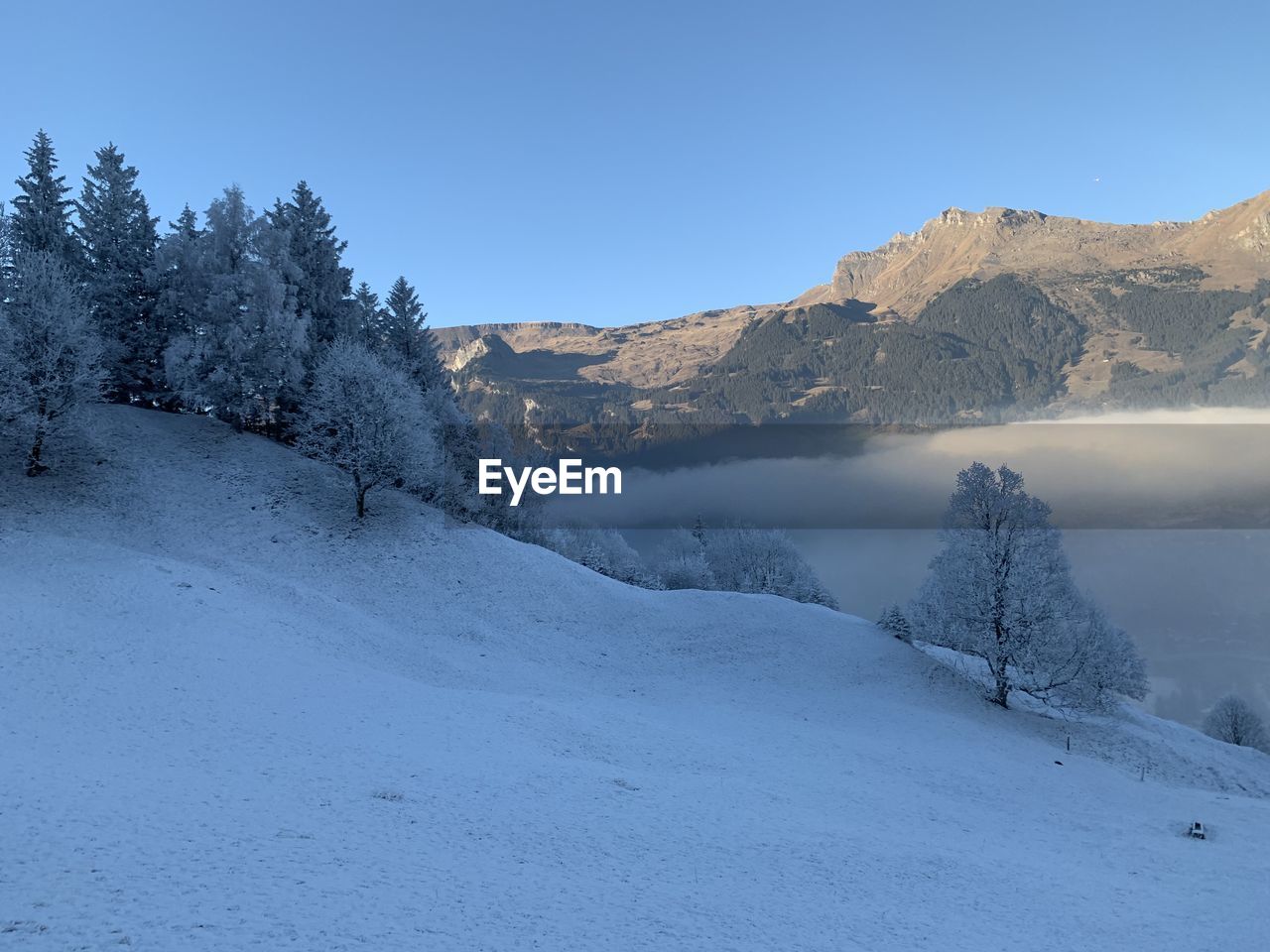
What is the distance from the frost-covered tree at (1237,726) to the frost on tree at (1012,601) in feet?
190

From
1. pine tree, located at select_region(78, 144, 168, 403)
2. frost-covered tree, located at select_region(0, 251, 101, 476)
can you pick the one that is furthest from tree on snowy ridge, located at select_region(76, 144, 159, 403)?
frost-covered tree, located at select_region(0, 251, 101, 476)

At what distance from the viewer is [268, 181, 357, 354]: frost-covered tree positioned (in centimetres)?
5728

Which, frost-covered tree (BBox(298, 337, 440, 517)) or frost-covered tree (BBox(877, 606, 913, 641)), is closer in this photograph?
frost-covered tree (BBox(877, 606, 913, 641))

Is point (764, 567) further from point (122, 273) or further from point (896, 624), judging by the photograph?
point (122, 273)

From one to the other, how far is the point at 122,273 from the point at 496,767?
55.8 metres

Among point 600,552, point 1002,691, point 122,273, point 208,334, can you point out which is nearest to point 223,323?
point 208,334

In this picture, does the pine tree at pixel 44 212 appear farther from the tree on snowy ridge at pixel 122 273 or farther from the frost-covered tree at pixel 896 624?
the frost-covered tree at pixel 896 624

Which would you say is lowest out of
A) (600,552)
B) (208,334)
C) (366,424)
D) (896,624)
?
(896,624)

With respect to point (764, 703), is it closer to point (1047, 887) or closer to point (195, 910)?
point (1047, 887)

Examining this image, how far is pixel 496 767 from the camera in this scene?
19766mm

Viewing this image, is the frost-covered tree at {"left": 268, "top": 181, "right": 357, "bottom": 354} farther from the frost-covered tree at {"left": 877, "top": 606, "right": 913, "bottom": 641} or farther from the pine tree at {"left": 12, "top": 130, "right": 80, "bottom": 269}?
the frost-covered tree at {"left": 877, "top": 606, "right": 913, "bottom": 641}

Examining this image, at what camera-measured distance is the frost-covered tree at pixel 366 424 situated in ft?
151

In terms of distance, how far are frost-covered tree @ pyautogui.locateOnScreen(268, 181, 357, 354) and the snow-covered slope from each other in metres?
17.2

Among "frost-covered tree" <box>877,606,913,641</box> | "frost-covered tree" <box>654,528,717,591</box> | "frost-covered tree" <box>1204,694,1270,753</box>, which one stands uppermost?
"frost-covered tree" <box>877,606,913,641</box>
